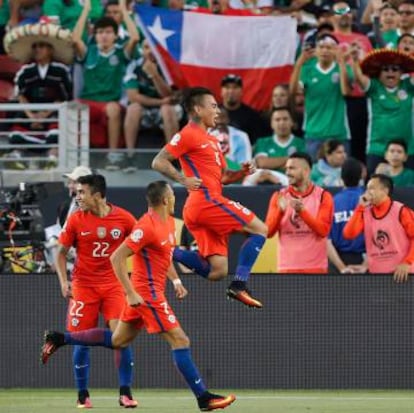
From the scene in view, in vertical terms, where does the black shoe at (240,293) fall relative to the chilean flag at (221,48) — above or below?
below

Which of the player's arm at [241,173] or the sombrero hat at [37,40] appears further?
the sombrero hat at [37,40]

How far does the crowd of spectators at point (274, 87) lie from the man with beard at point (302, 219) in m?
2.03

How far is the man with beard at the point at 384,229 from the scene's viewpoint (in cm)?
1475

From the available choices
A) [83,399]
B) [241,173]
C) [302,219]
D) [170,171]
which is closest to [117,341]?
[83,399]

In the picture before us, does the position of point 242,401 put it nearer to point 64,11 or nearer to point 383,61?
point 383,61

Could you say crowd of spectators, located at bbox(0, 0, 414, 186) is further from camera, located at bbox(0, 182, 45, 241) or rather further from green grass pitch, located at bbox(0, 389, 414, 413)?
green grass pitch, located at bbox(0, 389, 414, 413)

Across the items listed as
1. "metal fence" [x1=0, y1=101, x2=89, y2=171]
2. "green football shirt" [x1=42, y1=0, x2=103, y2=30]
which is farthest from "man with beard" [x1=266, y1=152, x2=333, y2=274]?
"green football shirt" [x1=42, y1=0, x2=103, y2=30]

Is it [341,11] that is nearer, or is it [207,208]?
[207,208]

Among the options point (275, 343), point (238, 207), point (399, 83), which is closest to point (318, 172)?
point (399, 83)

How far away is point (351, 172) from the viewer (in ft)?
51.4

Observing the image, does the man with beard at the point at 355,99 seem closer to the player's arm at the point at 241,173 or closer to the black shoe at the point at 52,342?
the player's arm at the point at 241,173

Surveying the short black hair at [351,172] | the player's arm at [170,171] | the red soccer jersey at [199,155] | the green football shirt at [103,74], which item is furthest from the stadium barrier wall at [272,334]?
the green football shirt at [103,74]

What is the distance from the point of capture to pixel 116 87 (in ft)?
60.5

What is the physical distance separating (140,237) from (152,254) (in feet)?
0.85
